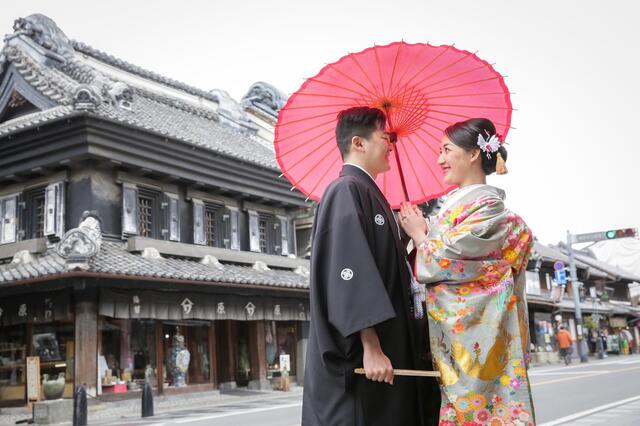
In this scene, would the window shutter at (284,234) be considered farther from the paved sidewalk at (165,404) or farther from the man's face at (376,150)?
the man's face at (376,150)

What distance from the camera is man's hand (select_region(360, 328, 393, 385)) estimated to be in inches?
111

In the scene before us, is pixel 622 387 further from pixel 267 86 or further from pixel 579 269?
pixel 579 269

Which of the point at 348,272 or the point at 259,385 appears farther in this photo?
the point at 259,385

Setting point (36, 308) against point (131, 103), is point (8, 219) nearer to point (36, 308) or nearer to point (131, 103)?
point (36, 308)

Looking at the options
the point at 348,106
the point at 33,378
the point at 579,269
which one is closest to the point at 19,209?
the point at 33,378

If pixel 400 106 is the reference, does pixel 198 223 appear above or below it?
above

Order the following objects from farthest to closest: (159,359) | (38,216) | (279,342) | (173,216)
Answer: (279,342) < (173,216) < (38,216) < (159,359)

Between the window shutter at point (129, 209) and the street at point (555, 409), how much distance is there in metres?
4.93

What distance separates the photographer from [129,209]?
671 inches

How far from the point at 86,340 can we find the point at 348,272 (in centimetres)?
1338

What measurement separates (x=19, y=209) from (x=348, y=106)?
51.9ft

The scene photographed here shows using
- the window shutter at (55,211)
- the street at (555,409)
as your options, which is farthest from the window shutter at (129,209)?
the street at (555,409)

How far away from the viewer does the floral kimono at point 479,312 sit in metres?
3.01

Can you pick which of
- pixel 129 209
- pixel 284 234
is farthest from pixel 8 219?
pixel 284 234
